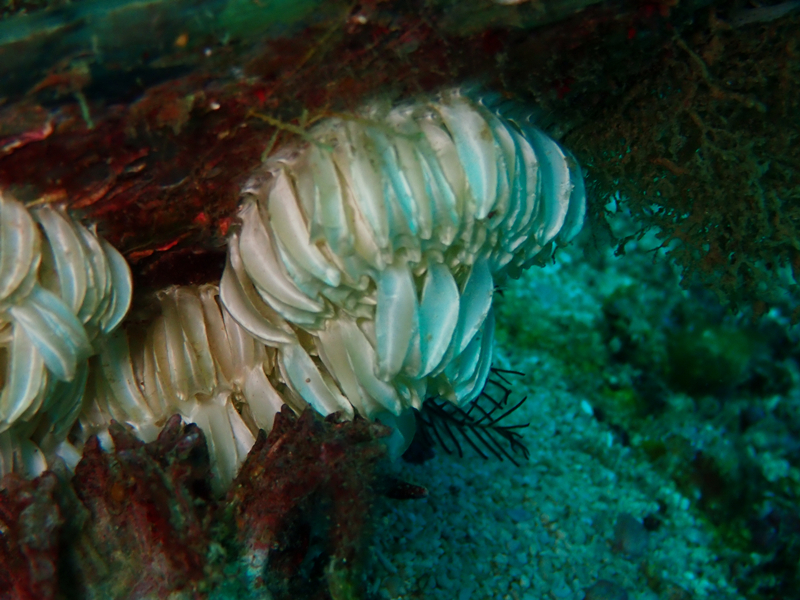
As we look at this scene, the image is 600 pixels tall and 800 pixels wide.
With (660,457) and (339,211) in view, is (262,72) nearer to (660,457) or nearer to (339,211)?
(339,211)

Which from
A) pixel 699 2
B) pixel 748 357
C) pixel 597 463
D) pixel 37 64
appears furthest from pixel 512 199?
pixel 748 357

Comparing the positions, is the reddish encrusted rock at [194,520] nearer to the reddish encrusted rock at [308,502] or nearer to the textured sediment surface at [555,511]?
the reddish encrusted rock at [308,502]

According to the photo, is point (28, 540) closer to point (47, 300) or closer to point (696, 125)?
point (47, 300)

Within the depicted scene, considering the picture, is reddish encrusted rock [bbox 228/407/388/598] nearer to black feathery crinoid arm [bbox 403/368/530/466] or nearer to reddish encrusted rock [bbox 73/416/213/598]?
reddish encrusted rock [bbox 73/416/213/598]

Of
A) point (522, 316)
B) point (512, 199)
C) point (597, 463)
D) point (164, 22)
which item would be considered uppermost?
point (164, 22)

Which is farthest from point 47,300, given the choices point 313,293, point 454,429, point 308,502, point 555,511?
point 555,511

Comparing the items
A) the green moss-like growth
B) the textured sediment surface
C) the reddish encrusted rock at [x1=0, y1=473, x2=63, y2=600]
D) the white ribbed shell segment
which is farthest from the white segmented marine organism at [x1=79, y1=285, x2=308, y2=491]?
the green moss-like growth
